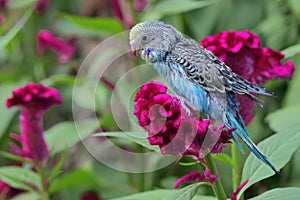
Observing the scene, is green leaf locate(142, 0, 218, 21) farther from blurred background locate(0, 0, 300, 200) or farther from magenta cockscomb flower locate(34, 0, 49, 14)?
magenta cockscomb flower locate(34, 0, 49, 14)

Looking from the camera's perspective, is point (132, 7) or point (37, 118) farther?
point (132, 7)

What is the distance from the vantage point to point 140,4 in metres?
1.81

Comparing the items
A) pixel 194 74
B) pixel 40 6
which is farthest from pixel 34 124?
pixel 40 6

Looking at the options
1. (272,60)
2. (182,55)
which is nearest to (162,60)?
(182,55)

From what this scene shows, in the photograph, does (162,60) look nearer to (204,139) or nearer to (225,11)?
(204,139)

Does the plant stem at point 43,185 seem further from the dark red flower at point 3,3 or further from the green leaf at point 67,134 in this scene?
the dark red flower at point 3,3

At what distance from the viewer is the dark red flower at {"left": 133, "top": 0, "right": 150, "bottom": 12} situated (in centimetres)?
180

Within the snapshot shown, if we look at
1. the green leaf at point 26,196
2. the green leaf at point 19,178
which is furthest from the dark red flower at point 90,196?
the green leaf at point 19,178

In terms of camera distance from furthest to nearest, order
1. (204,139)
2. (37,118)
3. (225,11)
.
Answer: (225,11) < (37,118) < (204,139)

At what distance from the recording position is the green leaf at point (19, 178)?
4.84 feet

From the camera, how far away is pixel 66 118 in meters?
2.45

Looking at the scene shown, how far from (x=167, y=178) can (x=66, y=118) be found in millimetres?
628

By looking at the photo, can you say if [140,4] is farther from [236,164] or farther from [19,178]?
[236,164]

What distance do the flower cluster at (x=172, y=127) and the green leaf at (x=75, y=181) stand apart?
728 millimetres
